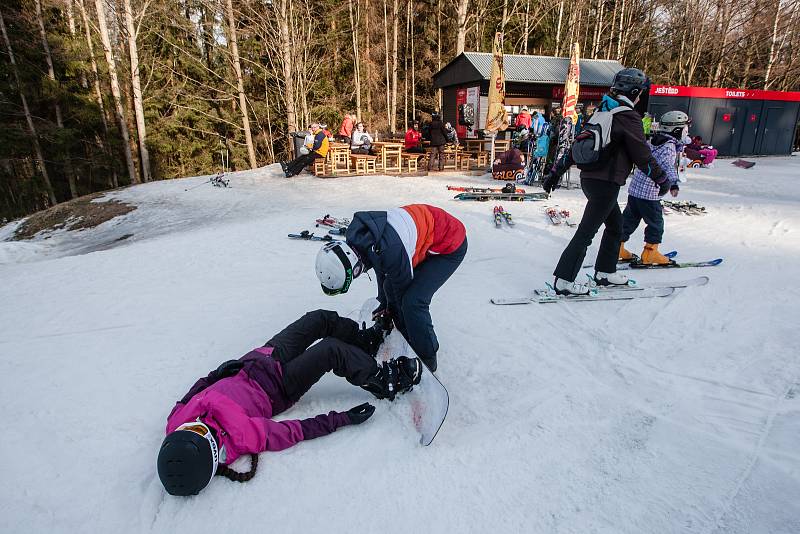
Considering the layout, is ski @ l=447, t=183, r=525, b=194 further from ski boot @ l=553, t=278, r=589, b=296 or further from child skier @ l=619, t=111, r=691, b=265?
ski boot @ l=553, t=278, r=589, b=296

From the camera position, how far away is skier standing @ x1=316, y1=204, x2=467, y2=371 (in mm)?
2402

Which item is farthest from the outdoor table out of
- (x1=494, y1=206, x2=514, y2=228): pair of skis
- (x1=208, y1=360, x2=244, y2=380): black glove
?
(x1=208, y1=360, x2=244, y2=380): black glove

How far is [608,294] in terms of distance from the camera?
4.15 m

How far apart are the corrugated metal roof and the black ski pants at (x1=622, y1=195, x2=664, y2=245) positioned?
12385 millimetres


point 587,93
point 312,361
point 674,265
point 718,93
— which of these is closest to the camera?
point 312,361

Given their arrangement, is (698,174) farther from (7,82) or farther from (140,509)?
(7,82)

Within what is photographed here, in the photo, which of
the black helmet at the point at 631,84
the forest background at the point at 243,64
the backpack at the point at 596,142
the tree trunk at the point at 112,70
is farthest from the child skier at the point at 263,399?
the tree trunk at the point at 112,70

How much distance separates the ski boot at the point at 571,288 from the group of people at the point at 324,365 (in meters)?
1.63

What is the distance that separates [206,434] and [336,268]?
1015 millimetres

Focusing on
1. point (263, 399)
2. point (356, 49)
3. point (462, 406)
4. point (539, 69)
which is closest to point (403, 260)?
point (462, 406)

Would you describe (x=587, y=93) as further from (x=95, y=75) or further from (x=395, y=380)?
(x=95, y=75)

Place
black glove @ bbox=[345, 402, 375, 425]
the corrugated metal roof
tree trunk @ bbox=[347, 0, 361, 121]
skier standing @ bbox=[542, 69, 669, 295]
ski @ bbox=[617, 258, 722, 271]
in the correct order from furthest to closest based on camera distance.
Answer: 1. tree trunk @ bbox=[347, 0, 361, 121]
2. the corrugated metal roof
3. ski @ bbox=[617, 258, 722, 271]
4. skier standing @ bbox=[542, 69, 669, 295]
5. black glove @ bbox=[345, 402, 375, 425]

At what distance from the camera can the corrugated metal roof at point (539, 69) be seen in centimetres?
1612

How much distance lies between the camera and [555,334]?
11.6ft
